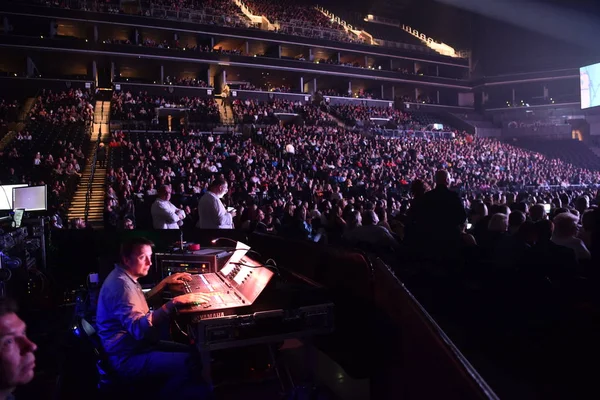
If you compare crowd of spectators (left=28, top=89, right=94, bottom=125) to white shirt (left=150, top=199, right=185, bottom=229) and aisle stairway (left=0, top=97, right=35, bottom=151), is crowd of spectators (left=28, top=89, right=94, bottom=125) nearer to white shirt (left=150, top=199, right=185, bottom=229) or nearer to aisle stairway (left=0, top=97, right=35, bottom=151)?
aisle stairway (left=0, top=97, right=35, bottom=151)

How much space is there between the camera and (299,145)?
800 inches

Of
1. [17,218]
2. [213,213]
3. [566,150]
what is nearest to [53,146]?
[17,218]

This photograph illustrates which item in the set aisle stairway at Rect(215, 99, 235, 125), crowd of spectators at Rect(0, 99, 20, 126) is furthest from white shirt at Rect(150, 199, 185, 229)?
aisle stairway at Rect(215, 99, 235, 125)

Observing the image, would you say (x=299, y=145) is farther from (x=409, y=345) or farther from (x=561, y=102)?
(x=561, y=102)

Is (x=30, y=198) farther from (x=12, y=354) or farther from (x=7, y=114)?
(x=7, y=114)

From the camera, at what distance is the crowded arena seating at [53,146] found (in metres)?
13.2

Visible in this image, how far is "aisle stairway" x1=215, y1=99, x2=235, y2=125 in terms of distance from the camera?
24.8 metres

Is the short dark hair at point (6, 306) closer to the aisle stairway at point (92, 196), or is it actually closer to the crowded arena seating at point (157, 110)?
the aisle stairway at point (92, 196)

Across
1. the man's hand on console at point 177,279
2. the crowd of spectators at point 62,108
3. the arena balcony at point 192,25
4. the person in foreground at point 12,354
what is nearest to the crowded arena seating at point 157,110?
the crowd of spectators at point 62,108

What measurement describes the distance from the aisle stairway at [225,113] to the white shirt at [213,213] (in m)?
18.8

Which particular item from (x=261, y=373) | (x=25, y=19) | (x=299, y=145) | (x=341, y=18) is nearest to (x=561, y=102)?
(x=341, y=18)

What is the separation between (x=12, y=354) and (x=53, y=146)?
17447 mm

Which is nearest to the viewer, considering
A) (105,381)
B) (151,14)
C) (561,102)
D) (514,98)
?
(105,381)

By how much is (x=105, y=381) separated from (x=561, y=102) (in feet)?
143
